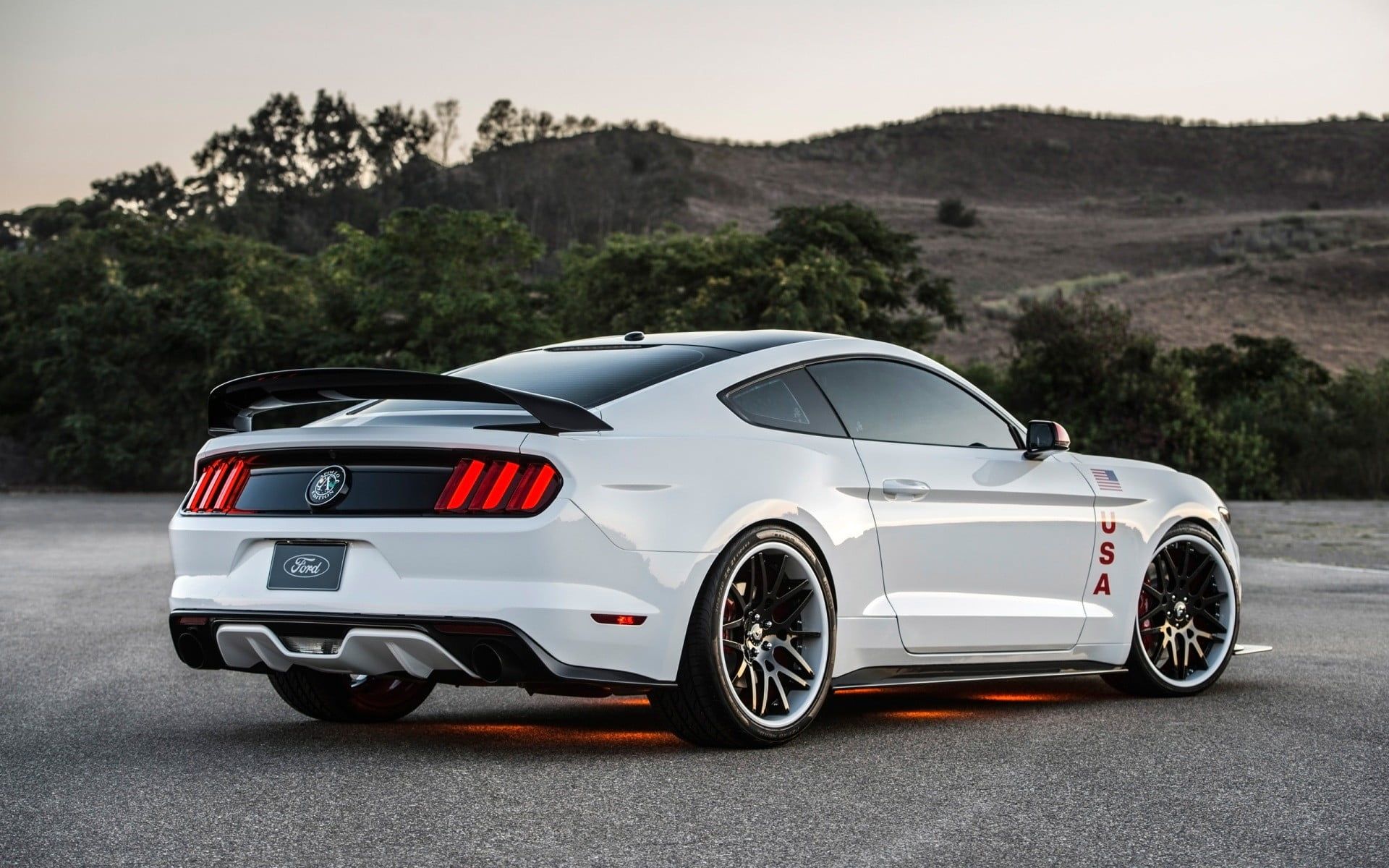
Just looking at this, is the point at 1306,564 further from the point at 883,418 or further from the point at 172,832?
the point at 172,832

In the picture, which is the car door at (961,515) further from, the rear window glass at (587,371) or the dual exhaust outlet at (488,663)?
the dual exhaust outlet at (488,663)

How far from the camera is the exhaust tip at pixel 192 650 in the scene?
6078mm

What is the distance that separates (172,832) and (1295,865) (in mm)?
3029

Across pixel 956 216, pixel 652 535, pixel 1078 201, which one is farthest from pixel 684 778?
pixel 1078 201

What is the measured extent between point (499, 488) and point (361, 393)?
2.67 feet

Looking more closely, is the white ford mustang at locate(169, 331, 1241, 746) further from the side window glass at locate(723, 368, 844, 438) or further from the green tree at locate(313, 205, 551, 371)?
the green tree at locate(313, 205, 551, 371)

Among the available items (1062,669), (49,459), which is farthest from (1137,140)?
(1062,669)

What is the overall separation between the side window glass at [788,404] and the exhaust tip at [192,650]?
6.81 feet

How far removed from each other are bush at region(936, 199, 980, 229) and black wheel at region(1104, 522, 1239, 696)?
346ft

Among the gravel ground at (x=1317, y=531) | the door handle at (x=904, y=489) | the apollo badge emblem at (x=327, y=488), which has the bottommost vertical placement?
the gravel ground at (x=1317, y=531)

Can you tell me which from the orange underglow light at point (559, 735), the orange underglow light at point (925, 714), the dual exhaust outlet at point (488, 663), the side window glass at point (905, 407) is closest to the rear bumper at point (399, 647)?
the dual exhaust outlet at point (488, 663)

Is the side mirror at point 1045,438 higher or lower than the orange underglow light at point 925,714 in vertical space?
higher

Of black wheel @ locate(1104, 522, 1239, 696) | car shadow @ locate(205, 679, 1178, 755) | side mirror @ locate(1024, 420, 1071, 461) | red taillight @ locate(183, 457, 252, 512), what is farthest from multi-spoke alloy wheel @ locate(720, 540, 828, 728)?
black wheel @ locate(1104, 522, 1239, 696)

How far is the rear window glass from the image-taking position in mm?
6164
